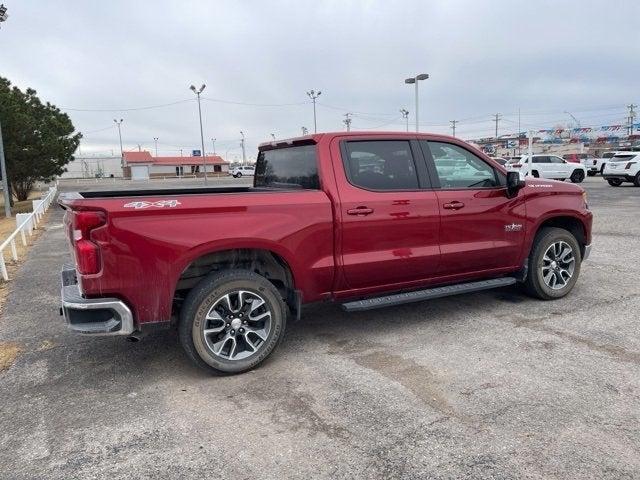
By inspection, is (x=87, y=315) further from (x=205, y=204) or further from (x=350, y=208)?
(x=350, y=208)

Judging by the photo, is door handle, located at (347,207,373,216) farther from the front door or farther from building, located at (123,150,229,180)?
building, located at (123,150,229,180)

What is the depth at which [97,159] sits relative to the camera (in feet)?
347

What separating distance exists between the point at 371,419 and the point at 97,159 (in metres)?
114

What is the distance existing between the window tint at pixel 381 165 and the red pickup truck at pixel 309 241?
0.01 metres

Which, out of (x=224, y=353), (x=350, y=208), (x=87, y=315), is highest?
(x=350, y=208)

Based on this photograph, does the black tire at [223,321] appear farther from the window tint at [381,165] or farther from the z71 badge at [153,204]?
the window tint at [381,165]

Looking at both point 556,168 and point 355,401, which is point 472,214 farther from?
point 556,168

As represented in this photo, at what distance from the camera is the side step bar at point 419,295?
4402mm

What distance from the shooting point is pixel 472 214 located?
4.95 m

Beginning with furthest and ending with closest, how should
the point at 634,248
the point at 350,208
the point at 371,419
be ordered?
the point at 634,248 → the point at 350,208 → the point at 371,419

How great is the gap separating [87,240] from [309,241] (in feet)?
5.36

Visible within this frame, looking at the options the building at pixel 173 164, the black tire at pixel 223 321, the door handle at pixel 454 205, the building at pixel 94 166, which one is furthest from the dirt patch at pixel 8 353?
the building at pixel 94 166

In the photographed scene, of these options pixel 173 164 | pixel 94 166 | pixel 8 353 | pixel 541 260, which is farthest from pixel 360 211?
pixel 94 166

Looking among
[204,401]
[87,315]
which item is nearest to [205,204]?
[87,315]
